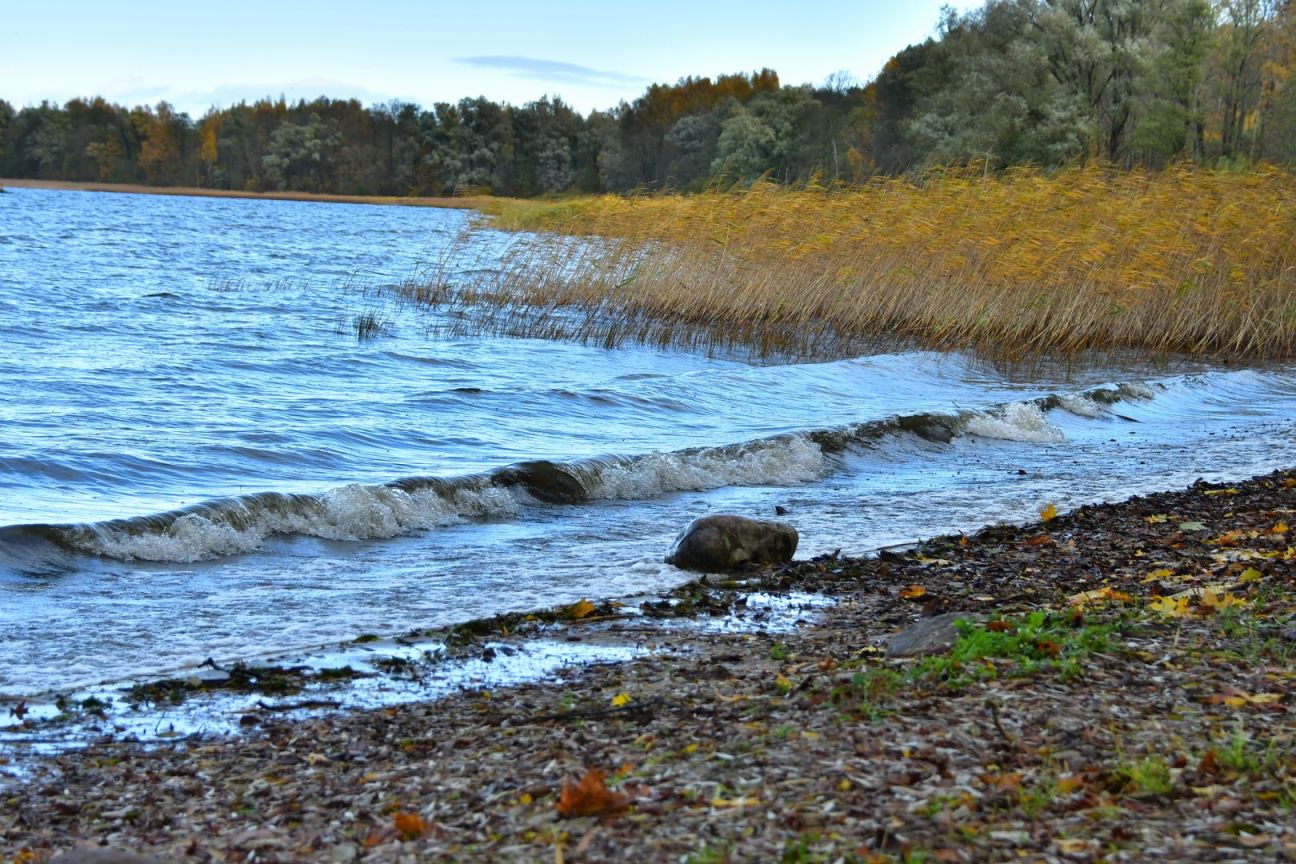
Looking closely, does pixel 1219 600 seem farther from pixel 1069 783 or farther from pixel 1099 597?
pixel 1069 783

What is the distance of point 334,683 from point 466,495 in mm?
4360

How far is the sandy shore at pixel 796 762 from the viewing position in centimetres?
306

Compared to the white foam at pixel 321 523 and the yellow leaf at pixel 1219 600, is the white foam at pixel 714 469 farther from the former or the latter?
the yellow leaf at pixel 1219 600

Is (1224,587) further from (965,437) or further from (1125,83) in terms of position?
(1125,83)

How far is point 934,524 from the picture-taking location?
29.5 feet

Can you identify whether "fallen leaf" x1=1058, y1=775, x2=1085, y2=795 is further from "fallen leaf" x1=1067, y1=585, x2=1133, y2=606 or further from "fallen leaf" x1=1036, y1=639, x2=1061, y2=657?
"fallen leaf" x1=1067, y1=585, x2=1133, y2=606

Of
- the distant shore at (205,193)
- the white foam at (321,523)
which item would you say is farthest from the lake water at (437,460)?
the distant shore at (205,193)

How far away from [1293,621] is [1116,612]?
0.70 metres

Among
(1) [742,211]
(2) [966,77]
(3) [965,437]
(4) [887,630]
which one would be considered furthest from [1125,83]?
(4) [887,630]

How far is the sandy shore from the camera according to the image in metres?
3.06

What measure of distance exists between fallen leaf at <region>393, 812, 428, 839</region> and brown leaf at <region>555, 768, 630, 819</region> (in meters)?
0.35

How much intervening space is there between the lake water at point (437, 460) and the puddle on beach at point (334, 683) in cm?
35

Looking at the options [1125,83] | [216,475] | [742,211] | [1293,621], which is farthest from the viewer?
[1125,83]

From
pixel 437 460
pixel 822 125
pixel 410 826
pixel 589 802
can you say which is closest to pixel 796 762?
pixel 589 802
